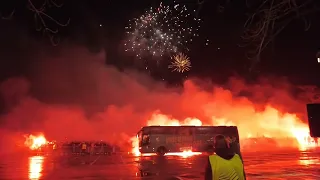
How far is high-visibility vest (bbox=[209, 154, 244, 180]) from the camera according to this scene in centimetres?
415

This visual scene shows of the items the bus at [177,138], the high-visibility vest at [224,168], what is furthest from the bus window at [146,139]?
the high-visibility vest at [224,168]

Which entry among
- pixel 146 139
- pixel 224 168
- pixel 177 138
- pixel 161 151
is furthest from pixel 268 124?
pixel 224 168

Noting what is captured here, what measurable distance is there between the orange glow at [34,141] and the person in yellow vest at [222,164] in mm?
40875

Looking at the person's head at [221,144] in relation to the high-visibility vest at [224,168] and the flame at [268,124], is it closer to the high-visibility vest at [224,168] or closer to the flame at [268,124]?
the high-visibility vest at [224,168]

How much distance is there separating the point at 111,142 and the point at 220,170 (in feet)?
115

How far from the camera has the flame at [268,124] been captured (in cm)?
4069

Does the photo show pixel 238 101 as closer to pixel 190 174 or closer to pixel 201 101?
pixel 201 101

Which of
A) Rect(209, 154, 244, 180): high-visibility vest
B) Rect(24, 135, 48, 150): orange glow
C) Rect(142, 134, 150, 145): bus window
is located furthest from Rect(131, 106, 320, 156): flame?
Rect(209, 154, 244, 180): high-visibility vest

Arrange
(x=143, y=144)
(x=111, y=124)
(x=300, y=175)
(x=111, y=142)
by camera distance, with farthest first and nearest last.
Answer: (x=111, y=124) → (x=111, y=142) → (x=143, y=144) → (x=300, y=175)

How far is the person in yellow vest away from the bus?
82.3ft

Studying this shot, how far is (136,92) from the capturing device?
4200 centimetres

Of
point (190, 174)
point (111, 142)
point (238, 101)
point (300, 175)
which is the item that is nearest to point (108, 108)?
point (111, 142)

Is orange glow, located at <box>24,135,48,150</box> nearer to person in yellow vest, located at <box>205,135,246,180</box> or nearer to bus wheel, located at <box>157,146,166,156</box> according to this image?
bus wheel, located at <box>157,146,166,156</box>

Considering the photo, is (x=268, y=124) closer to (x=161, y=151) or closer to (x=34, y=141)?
(x=161, y=151)
